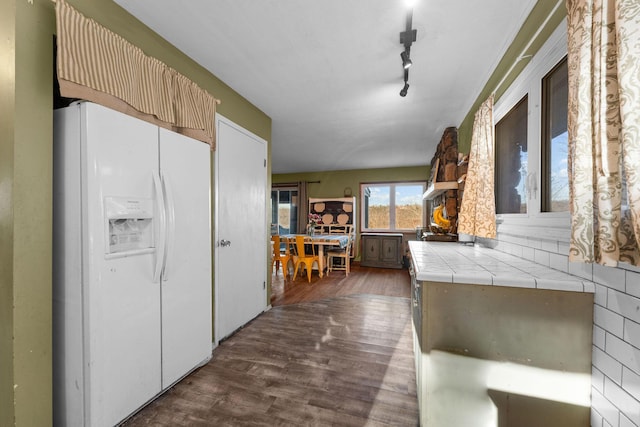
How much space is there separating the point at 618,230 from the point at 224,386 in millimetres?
2278

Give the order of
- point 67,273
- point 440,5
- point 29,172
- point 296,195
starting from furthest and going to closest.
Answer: point 296,195, point 440,5, point 67,273, point 29,172

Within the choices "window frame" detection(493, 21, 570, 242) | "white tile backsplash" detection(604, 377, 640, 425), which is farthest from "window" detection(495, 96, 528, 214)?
"white tile backsplash" detection(604, 377, 640, 425)

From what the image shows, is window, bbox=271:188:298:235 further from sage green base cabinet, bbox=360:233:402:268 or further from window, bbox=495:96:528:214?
window, bbox=495:96:528:214

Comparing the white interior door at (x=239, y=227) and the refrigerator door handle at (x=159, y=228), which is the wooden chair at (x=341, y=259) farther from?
the refrigerator door handle at (x=159, y=228)

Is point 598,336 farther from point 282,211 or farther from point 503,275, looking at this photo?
point 282,211

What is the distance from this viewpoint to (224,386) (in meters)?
1.85

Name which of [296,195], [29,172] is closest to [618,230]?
[29,172]

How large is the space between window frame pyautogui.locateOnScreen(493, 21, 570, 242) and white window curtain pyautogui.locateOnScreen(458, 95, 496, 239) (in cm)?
14

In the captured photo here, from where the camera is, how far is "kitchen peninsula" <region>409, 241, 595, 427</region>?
3.84 feet

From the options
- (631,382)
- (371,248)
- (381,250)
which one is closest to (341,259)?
(371,248)

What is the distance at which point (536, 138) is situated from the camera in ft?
5.41

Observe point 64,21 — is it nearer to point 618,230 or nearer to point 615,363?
point 618,230

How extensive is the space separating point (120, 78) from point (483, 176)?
8.59ft

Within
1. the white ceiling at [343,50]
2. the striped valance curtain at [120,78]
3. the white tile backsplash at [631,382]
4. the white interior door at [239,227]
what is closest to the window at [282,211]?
the white ceiling at [343,50]
